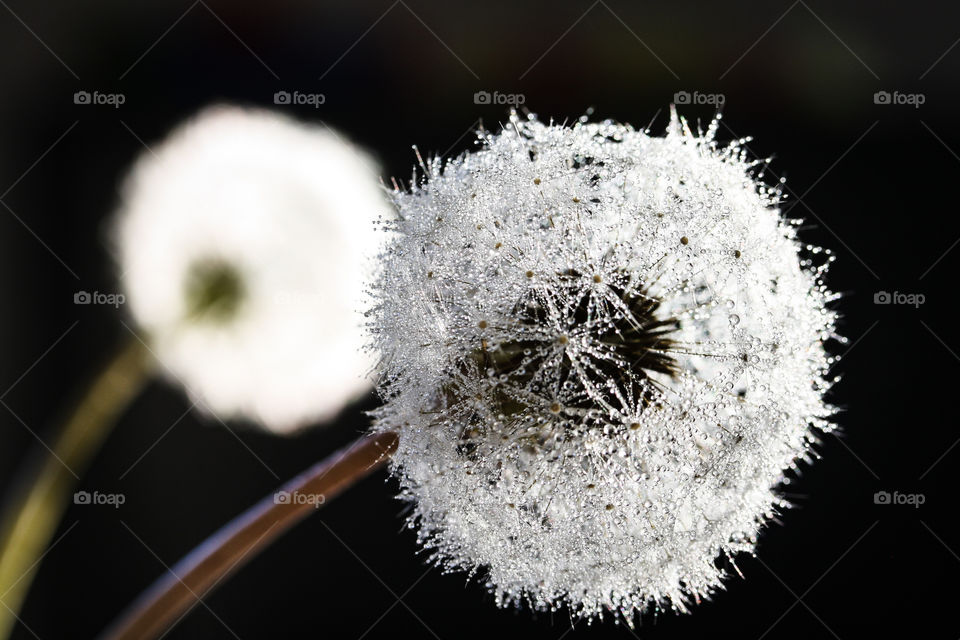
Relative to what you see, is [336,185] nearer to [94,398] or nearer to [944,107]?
[94,398]

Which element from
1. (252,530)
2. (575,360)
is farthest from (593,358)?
(252,530)

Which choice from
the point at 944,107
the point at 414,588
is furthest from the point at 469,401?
the point at 944,107

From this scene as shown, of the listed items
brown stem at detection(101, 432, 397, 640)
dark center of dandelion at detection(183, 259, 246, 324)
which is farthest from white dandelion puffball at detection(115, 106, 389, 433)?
brown stem at detection(101, 432, 397, 640)

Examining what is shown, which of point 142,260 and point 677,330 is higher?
point 677,330

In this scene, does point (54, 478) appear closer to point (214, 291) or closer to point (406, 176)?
point (214, 291)

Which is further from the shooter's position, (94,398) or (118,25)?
(118,25)

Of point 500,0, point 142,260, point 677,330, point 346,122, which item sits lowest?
point 142,260

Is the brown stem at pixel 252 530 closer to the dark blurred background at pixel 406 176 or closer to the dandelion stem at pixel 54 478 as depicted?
the dandelion stem at pixel 54 478
